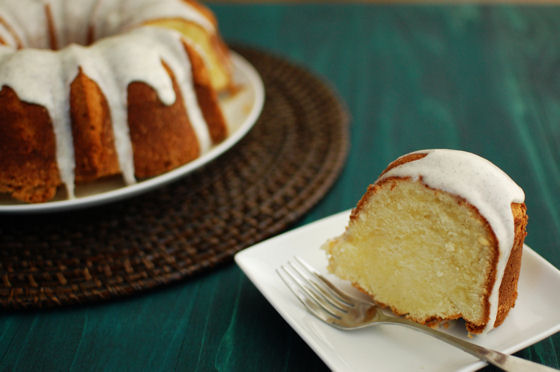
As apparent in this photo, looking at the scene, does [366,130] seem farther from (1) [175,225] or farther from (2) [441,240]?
(2) [441,240]

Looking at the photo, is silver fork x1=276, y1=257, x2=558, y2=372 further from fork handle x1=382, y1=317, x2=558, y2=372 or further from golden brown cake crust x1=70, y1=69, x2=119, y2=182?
golden brown cake crust x1=70, y1=69, x2=119, y2=182

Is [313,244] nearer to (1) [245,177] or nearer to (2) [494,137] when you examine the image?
(1) [245,177]

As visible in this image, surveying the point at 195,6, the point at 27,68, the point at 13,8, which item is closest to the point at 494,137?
the point at 195,6

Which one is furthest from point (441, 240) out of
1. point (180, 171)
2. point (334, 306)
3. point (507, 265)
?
point (180, 171)

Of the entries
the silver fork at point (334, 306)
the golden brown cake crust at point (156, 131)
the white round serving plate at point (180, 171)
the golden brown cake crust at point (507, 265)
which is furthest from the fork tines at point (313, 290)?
the golden brown cake crust at point (156, 131)

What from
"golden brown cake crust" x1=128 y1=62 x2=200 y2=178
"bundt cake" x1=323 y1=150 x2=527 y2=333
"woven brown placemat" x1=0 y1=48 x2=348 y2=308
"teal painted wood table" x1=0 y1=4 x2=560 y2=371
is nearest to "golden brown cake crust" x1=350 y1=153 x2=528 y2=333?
"bundt cake" x1=323 y1=150 x2=527 y2=333

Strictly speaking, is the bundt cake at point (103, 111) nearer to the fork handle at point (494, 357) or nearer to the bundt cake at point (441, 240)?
the bundt cake at point (441, 240)
